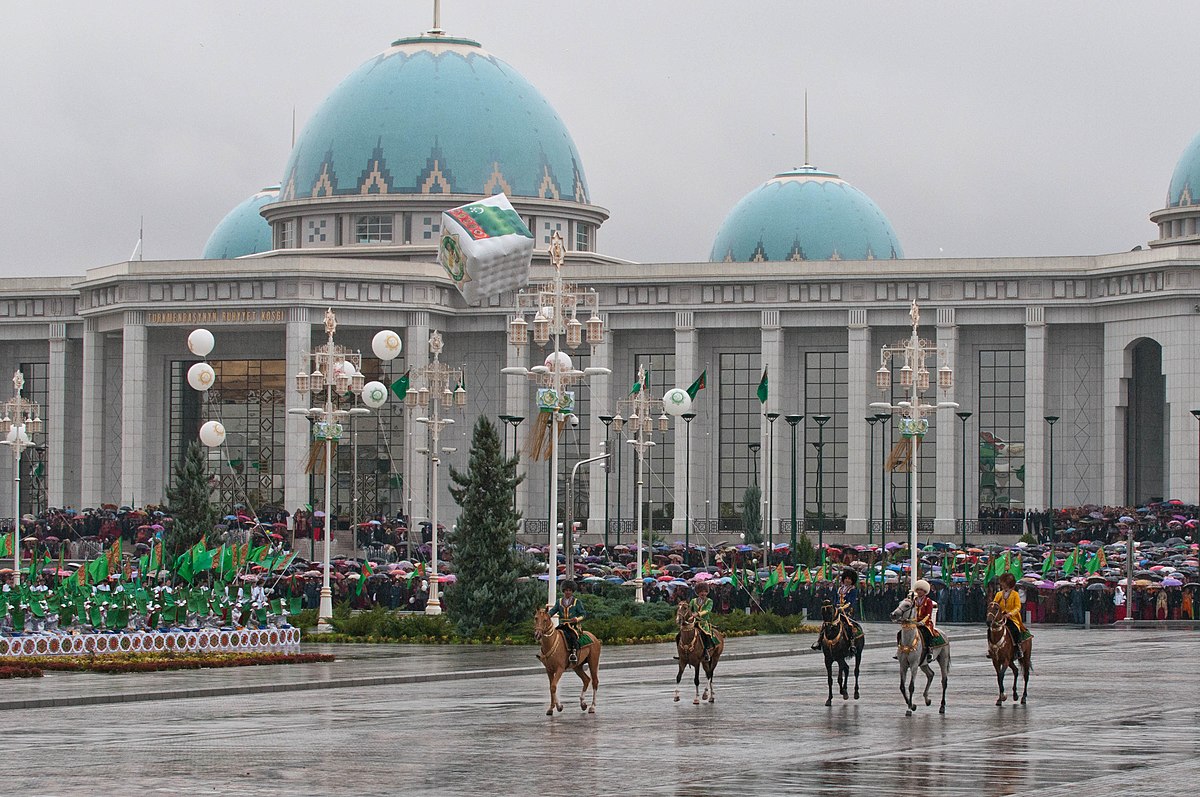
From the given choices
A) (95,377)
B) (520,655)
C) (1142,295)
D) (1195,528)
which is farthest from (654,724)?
(95,377)

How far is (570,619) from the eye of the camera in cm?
2803

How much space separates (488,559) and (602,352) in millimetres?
47733

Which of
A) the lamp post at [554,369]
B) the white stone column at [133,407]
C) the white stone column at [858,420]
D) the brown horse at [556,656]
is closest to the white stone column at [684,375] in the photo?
the white stone column at [858,420]

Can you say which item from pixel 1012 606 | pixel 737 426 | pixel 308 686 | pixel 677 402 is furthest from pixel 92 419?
pixel 1012 606

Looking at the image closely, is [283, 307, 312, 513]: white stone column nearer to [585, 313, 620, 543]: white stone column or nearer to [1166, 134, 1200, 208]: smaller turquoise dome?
[585, 313, 620, 543]: white stone column

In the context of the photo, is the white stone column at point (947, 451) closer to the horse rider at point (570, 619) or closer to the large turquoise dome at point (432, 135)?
the large turquoise dome at point (432, 135)

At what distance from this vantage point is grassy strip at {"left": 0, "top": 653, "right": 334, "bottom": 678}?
118 feet

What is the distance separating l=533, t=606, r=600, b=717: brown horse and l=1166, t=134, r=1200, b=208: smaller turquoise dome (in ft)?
247

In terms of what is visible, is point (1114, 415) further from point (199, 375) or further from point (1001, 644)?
point (1001, 644)

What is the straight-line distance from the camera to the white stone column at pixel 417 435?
3387 inches

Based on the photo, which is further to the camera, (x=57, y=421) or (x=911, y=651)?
(x=57, y=421)

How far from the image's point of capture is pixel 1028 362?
88938mm

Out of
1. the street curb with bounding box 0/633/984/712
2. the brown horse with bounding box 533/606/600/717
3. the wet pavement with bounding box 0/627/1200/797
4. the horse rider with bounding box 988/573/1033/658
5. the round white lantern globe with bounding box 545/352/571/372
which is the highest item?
the round white lantern globe with bounding box 545/352/571/372

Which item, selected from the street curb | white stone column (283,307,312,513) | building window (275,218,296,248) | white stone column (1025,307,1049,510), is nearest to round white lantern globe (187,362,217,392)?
white stone column (283,307,312,513)
